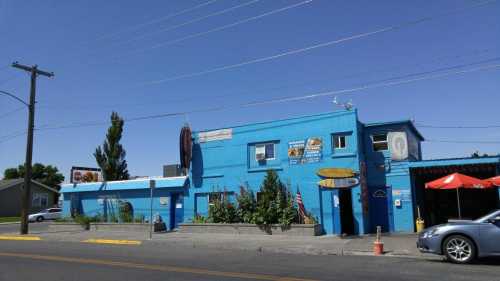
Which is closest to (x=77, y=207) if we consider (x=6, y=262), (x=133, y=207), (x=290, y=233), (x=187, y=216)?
(x=133, y=207)

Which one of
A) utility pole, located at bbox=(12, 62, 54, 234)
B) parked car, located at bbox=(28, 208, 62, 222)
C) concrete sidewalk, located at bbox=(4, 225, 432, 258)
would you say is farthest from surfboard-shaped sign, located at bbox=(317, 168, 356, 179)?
parked car, located at bbox=(28, 208, 62, 222)

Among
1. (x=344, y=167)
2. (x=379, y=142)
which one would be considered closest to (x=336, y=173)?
(x=344, y=167)

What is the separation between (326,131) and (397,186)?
14.0ft

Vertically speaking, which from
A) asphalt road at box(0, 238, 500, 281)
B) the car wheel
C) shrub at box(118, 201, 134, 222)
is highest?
shrub at box(118, 201, 134, 222)

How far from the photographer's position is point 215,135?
26422 millimetres

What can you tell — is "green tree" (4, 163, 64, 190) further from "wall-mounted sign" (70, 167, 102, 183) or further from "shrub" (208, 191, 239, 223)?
"shrub" (208, 191, 239, 223)

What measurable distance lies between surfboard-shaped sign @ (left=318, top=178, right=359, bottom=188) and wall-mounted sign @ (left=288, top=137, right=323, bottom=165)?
5.72ft

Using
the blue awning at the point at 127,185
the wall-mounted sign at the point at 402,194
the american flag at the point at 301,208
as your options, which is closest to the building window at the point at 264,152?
the american flag at the point at 301,208

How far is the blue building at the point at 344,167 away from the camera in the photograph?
2194 cm

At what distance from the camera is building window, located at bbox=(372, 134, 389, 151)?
74.7 feet

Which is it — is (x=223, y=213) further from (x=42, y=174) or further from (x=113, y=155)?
(x=42, y=174)

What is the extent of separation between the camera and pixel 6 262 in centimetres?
1315

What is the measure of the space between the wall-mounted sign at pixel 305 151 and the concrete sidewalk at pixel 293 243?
164 inches

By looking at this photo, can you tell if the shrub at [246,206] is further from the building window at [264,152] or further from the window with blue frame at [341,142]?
the window with blue frame at [341,142]
